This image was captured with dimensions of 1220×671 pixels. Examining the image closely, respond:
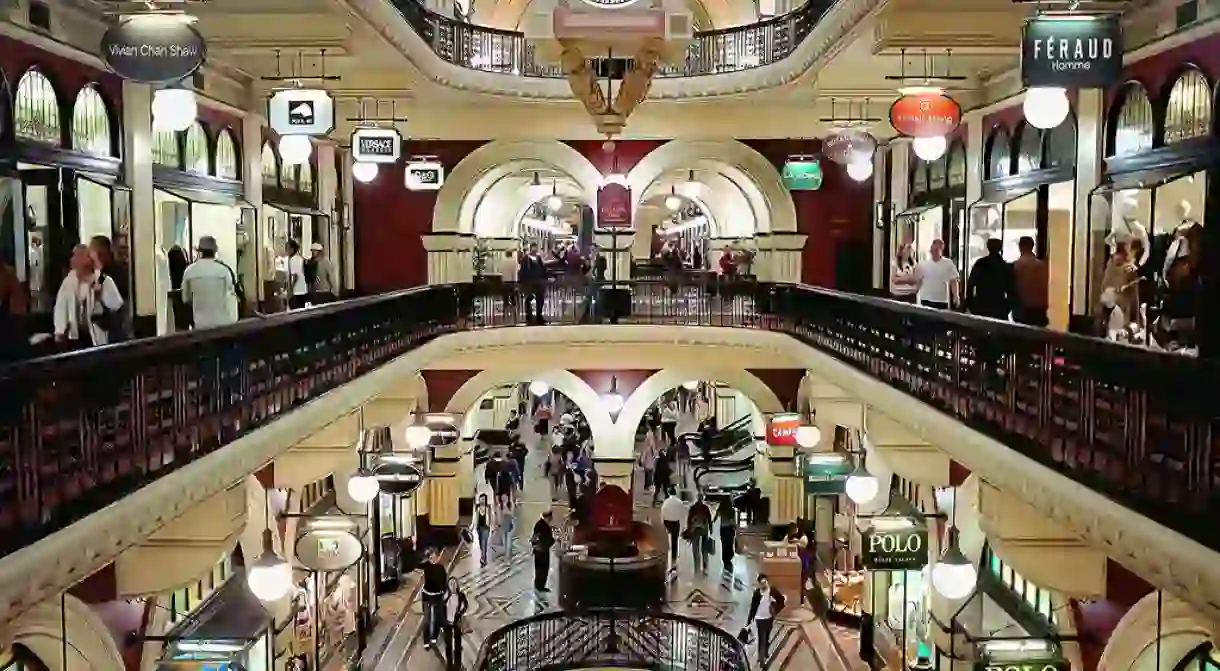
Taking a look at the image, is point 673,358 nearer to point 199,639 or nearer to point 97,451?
point 199,639

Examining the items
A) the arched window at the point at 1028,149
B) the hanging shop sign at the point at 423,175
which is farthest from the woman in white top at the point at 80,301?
the hanging shop sign at the point at 423,175

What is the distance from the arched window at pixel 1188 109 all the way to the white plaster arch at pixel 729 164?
1052 cm

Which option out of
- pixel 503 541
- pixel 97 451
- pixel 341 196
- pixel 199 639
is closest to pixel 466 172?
pixel 341 196

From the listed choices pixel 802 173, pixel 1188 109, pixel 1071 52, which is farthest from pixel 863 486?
pixel 802 173

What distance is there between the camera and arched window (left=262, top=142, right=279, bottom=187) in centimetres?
1773

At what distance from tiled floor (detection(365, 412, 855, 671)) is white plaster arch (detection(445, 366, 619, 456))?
2.68 meters

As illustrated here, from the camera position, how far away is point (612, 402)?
23609 millimetres

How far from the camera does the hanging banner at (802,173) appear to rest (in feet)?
63.7

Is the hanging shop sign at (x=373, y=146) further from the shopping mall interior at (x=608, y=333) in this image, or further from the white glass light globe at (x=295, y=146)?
the white glass light globe at (x=295, y=146)

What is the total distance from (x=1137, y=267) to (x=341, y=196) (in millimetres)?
14199

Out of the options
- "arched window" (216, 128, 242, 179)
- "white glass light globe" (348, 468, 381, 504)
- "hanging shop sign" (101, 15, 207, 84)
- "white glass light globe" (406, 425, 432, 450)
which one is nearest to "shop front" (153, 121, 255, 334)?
"arched window" (216, 128, 242, 179)

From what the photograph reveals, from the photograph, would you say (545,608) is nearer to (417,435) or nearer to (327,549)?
(417,435)

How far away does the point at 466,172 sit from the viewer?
70.7 feet

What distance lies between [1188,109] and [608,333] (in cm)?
1085
